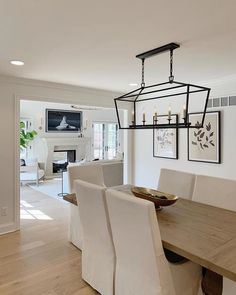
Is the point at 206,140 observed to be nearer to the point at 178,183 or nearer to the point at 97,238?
the point at 178,183

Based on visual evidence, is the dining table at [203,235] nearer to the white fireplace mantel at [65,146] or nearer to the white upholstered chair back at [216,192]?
the white upholstered chair back at [216,192]

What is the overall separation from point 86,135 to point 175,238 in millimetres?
7587

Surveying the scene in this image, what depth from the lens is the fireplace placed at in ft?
27.8

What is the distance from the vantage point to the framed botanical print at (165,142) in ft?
14.6

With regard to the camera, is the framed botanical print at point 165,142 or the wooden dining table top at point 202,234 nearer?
the wooden dining table top at point 202,234

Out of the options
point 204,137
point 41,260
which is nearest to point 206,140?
point 204,137

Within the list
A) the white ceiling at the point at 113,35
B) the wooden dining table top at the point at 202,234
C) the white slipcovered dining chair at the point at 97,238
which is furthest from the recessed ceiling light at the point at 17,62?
the wooden dining table top at the point at 202,234

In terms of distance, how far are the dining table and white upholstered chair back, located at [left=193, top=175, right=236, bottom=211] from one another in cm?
15

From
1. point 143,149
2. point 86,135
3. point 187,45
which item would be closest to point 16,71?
point 187,45

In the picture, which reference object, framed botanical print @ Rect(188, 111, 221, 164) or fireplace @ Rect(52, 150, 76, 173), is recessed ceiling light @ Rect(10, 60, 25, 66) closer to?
framed botanical print @ Rect(188, 111, 221, 164)

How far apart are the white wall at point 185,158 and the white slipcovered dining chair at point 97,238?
7.90 ft

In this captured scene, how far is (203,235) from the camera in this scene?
69.7 inches

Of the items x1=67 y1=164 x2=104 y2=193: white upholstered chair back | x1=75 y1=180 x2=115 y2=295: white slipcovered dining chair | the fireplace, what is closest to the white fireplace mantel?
the fireplace

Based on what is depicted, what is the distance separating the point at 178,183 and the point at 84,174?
1.27m
